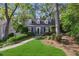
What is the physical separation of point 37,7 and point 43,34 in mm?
430

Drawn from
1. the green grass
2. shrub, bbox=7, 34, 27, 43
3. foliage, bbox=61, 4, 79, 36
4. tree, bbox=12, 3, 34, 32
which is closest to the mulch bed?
the green grass

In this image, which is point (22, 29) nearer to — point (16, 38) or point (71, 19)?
point (16, 38)

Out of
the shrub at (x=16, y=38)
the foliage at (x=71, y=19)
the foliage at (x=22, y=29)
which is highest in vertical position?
the foliage at (x=71, y=19)

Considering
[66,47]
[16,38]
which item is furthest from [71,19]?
[16,38]

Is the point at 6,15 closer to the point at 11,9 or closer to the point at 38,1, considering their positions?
the point at 11,9

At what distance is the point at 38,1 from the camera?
234 inches

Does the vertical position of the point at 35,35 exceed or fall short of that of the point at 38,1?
it falls short

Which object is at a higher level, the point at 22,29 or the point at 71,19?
the point at 71,19

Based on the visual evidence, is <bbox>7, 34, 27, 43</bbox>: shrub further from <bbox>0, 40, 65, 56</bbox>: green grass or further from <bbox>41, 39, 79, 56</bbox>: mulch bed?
<bbox>41, 39, 79, 56</bbox>: mulch bed

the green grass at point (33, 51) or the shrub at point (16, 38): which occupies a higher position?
the shrub at point (16, 38)

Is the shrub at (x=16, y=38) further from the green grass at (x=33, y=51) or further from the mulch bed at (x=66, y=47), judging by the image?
the mulch bed at (x=66, y=47)

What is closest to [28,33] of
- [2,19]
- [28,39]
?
[28,39]

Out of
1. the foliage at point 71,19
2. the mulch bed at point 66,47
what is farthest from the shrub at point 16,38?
the foliage at point 71,19

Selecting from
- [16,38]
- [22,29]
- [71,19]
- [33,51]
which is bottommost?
[33,51]
